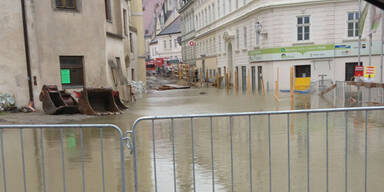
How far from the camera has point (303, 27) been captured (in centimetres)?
2358

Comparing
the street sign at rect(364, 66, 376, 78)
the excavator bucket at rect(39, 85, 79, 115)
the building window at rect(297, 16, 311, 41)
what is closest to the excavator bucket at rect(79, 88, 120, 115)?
the excavator bucket at rect(39, 85, 79, 115)

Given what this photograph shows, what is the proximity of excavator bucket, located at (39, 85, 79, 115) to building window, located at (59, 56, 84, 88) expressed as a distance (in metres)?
1.52

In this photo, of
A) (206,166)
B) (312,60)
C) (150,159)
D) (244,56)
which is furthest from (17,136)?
(244,56)

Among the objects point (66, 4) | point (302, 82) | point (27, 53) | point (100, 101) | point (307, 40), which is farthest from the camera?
point (302, 82)

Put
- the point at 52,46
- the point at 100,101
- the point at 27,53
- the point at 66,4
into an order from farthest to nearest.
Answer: the point at 66,4 < the point at 52,46 < the point at 27,53 < the point at 100,101

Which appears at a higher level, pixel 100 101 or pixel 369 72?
pixel 369 72

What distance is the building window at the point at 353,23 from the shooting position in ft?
74.8

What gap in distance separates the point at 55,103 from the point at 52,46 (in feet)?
8.96

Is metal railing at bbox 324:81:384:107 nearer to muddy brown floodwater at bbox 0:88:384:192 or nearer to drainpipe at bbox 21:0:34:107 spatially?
muddy brown floodwater at bbox 0:88:384:192

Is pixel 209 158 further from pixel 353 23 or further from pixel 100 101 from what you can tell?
pixel 353 23

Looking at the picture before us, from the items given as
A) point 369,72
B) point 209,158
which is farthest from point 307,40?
point 209,158

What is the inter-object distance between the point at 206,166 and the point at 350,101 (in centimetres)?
1044

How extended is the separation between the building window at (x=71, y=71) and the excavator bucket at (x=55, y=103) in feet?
4.98

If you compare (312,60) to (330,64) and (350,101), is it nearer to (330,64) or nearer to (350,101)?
(330,64)
